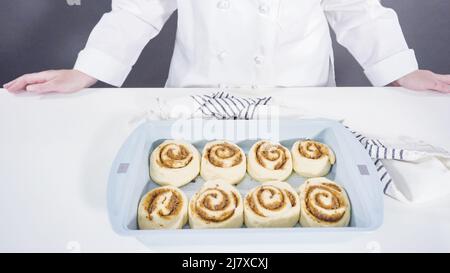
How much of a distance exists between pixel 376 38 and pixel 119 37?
632 mm

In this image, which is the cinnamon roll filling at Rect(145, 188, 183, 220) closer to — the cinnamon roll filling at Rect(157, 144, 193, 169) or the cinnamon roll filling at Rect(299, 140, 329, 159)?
the cinnamon roll filling at Rect(157, 144, 193, 169)

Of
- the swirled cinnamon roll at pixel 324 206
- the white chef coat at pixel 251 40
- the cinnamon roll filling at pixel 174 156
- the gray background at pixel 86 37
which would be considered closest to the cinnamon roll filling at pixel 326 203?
the swirled cinnamon roll at pixel 324 206

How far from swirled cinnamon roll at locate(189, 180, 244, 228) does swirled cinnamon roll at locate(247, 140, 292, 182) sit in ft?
0.23

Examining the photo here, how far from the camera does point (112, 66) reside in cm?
98

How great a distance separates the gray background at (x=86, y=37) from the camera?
179 cm

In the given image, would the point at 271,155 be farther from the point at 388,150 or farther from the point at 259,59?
the point at 259,59

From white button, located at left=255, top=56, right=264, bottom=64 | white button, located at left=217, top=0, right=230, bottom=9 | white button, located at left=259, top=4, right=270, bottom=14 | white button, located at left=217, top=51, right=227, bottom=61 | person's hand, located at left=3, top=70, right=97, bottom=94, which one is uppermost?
white button, located at left=217, top=0, right=230, bottom=9

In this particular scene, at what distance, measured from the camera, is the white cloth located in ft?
2.15

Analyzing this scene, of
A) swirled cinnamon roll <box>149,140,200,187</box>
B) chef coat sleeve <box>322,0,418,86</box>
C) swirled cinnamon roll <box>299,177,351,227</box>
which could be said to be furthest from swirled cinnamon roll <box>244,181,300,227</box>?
chef coat sleeve <box>322,0,418,86</box>

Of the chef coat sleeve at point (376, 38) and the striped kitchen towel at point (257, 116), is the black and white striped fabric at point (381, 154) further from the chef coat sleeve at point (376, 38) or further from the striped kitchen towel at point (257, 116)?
the chef coat sleeve at point (376, 38)

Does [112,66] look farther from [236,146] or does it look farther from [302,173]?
[302,173]

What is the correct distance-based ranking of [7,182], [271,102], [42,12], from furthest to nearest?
[42,12], [271,102], [7,182]

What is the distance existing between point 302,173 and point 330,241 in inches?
6.1

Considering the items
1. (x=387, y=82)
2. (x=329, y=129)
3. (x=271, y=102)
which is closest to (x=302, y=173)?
(x=329, y=129)
